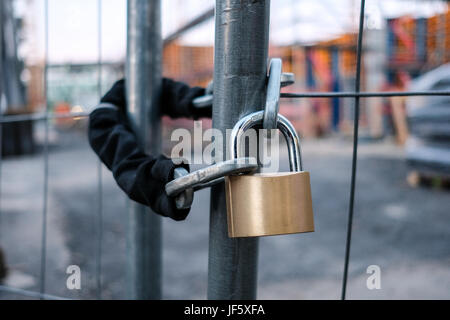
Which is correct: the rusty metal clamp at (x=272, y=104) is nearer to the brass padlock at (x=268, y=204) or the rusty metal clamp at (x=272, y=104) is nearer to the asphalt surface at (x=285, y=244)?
the brass padlock at (x=268, y=204)

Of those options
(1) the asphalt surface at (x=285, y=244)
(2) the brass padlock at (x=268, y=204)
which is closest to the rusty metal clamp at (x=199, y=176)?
(2) the brass padlock at (x=268, y=204)

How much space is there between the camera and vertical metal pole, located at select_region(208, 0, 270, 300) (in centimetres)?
39

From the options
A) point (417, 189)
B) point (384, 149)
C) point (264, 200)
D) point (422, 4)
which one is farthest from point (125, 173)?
point (422, 4)

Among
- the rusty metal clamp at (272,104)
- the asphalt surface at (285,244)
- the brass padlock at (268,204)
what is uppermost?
the rusty metal clamp at (272,104)

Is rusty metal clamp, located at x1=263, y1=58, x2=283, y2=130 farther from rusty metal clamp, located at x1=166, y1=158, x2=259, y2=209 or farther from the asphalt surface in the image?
the asphalt surface

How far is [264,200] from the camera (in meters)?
0.34

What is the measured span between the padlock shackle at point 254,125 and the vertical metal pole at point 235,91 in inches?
0.9

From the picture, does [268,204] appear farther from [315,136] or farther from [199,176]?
[315,136]

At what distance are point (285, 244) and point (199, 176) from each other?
6.30 ft

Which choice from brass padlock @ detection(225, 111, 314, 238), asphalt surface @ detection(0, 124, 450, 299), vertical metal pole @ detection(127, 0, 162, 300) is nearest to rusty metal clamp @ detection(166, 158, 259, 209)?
brass padlock @ detection(225, 111, 314, 238)

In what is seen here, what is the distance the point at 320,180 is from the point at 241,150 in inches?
132

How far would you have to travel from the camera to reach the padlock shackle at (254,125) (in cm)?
37

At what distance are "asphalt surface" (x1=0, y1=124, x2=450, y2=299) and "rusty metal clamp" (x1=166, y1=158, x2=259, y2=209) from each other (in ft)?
3.43

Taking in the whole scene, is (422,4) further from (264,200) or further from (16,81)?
(264,200)
